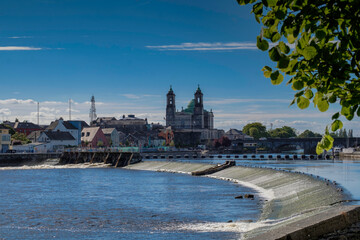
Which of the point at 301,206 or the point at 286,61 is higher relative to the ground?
the point at 286,61

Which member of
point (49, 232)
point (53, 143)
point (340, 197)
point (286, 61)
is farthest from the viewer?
point (53, 143)

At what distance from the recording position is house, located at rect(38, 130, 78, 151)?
167250 millimetres

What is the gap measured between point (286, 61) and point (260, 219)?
29.3m

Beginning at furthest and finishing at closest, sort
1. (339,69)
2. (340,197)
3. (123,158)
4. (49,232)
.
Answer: (123,158)
(340,197)
(49,232)
(339,69)

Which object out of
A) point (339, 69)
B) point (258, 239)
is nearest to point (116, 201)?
point (258, 239)

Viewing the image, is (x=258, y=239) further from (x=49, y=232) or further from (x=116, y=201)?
(x=116, y=201)

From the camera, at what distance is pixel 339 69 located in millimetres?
10352

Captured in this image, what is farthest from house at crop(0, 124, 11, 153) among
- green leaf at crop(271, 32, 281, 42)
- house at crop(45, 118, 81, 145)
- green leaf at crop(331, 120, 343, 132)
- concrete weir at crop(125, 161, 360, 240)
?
green leaf at crop(271, 32, 281, 42)

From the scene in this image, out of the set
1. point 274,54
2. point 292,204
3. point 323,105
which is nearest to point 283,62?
point 274,54

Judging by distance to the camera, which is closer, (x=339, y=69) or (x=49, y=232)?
(x=339, y=69)

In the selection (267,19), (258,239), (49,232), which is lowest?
(49,232)

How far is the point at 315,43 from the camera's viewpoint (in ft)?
31.5

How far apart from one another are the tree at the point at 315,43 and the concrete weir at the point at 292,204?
8.58m

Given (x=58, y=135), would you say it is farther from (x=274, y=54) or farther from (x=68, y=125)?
(x=274, y=54)
